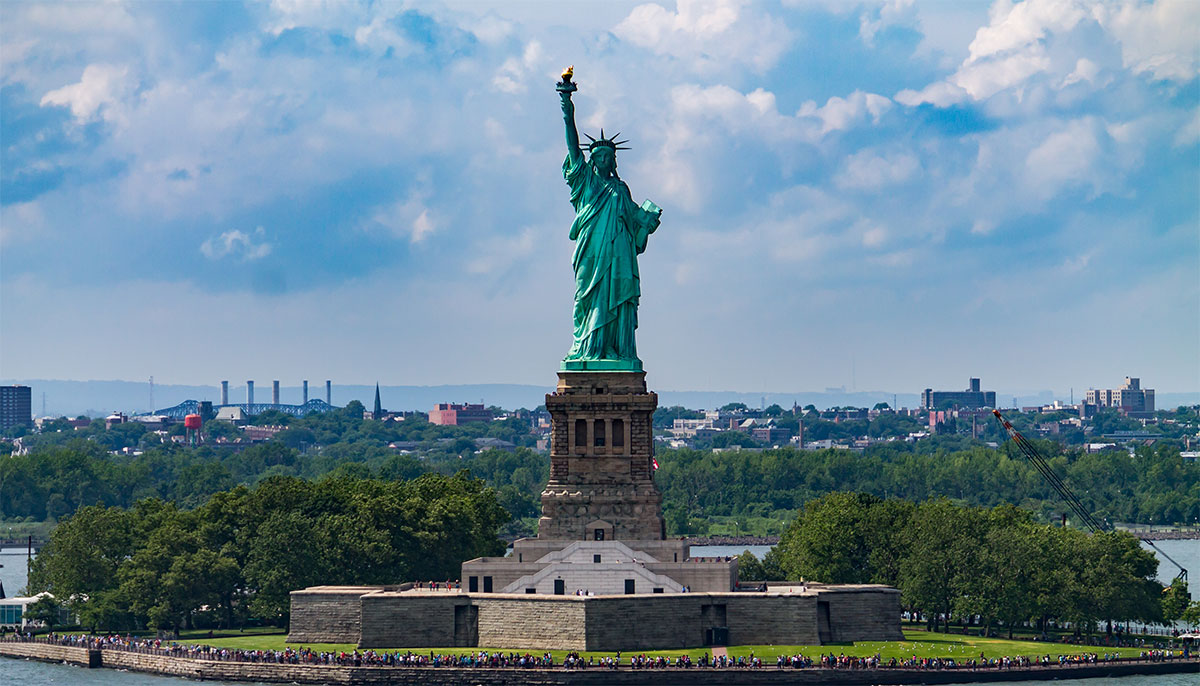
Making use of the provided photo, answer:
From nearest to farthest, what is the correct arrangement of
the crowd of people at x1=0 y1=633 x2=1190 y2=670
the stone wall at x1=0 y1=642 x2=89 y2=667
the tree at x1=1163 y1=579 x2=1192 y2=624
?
the crowd of people at x1=0 y1=633 x2=1190 y2=670 < the stone wall at x1=0 y1=642 x2=89 y2=667 < the tree at x1=1163 y1=579 x2=1192 y2=624

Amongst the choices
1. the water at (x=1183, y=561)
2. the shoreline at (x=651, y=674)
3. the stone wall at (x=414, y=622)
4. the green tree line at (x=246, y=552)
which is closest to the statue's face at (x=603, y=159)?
the green tree line at (x=246, y=552)

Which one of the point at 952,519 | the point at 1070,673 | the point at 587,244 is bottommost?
the point at 1070,673

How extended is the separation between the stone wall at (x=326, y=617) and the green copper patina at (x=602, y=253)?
15.1 m

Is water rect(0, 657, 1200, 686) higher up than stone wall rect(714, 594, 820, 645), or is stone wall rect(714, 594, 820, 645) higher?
stone wall rect(714, 594, 820, 645)

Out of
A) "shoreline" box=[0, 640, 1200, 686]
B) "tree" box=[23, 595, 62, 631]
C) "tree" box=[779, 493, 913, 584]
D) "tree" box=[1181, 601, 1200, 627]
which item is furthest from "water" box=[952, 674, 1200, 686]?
"tree" box=[23, 595, 62, 631]

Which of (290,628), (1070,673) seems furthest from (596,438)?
(1070,673)

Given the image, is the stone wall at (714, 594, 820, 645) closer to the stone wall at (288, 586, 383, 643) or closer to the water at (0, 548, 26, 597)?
the stone wall at (288, 586, 383, 643)

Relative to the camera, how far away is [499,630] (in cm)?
8812

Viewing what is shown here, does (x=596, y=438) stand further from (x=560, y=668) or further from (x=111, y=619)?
(x=111, y=619)

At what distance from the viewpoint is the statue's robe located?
9812 centimetres

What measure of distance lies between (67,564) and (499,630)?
26.2m

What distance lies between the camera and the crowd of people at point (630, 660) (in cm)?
8362

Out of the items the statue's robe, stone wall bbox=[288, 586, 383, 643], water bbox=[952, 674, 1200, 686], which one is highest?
the statue's robe

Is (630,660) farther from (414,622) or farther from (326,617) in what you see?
(326,617)
